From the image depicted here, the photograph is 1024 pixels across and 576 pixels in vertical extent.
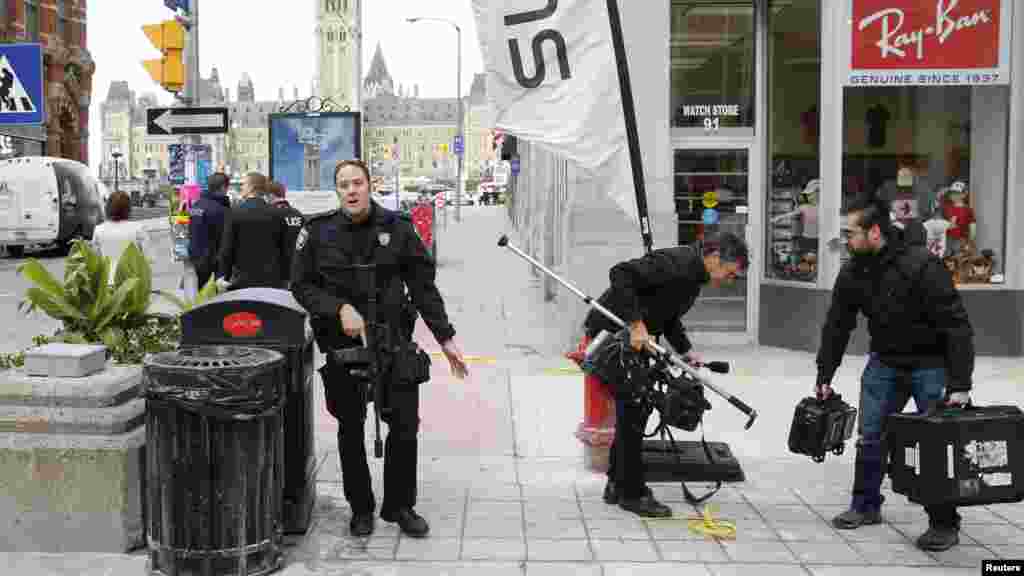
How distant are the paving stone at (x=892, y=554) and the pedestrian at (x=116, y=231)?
7.84m

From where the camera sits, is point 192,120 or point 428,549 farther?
point 192,120

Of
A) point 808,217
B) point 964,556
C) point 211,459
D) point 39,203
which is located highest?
point 39,203

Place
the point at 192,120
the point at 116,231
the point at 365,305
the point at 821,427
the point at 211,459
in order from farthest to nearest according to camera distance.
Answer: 1. the point at 192,120
2. the point at 116,231
3. the point at 821,427
4. the point at 365,305
5. the point at 211,459

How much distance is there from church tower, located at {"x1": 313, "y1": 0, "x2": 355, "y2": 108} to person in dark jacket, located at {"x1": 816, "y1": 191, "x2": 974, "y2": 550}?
143m

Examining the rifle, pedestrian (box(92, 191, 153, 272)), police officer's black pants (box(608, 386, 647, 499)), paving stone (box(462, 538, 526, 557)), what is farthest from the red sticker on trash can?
pedestrian (box(92, 191, 153, 272))

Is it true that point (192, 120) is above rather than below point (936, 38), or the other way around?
below

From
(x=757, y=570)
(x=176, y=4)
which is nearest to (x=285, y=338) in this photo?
(x=757, y=570)

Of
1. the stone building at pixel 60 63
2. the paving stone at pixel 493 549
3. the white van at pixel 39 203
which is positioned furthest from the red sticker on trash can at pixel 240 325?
the stone building at pixel 60 63

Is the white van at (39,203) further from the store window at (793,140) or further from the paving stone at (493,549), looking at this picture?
the paving stone at (493,549)

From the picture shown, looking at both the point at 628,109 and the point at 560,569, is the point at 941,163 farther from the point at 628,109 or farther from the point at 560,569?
the point at 560,569

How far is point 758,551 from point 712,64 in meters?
7.46

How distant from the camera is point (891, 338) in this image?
6.13 m

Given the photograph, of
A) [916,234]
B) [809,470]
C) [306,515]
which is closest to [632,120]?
[916,234]

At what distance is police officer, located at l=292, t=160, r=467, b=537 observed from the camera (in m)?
6.01
